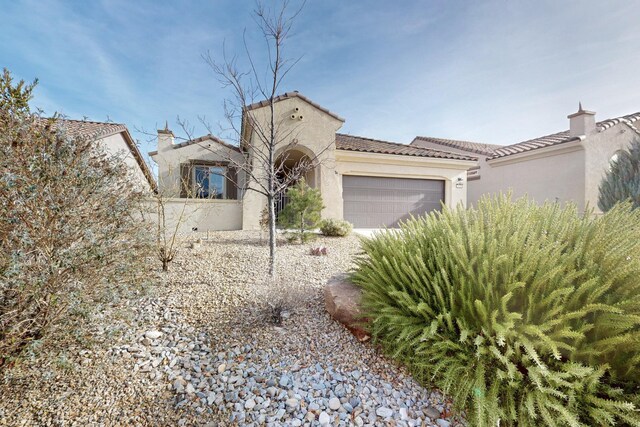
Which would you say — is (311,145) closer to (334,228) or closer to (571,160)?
(334,228)

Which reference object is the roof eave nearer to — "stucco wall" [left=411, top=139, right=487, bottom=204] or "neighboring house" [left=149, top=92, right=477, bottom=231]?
"stucco wall" [left=411, top=139, right=487, bottom=204]

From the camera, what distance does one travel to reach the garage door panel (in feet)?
41.3

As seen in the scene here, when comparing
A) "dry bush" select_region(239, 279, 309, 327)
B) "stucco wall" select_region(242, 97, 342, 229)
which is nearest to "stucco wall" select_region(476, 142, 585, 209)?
"stucco wall" select_region(242, 97, 342, 229)

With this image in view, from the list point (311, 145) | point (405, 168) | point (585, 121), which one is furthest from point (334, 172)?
point (585, 121)

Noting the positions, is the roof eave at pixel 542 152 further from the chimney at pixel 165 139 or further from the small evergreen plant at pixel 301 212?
the chimney at pixel 165 139

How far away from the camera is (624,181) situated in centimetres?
1037

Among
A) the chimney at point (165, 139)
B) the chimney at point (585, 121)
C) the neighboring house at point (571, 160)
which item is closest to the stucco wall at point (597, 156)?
the neighboring house at point (571, 160)

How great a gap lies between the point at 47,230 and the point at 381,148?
492 inches

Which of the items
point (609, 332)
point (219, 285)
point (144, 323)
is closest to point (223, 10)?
point (219, 285)

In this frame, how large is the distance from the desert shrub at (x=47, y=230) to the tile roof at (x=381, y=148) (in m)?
9.72

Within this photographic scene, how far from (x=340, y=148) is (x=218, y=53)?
6.91m

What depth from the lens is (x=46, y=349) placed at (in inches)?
106

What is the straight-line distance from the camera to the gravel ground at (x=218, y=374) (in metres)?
2.51

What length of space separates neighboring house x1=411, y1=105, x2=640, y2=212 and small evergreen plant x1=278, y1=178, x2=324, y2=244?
1050 centimetres
